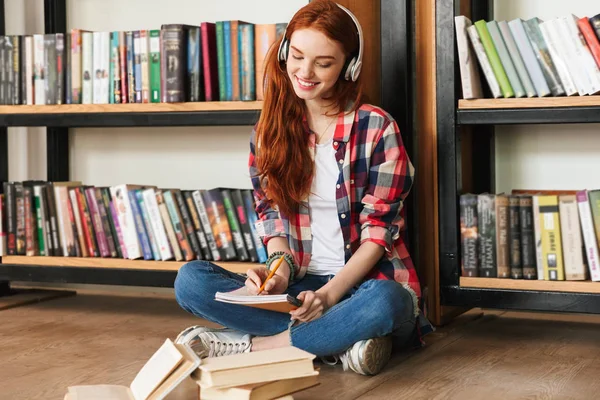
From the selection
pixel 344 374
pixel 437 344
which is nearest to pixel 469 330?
pixel 437 344

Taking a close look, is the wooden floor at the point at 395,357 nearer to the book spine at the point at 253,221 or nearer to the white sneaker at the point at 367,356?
the white sneaker at the point at 367,356

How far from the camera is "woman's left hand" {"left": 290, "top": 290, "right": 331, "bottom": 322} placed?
63.2 inches

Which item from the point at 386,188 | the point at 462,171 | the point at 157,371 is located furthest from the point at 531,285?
the point at 157,371

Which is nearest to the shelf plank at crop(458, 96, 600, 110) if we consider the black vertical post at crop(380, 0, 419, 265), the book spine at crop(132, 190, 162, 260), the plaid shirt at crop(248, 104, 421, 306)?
the black vertical post at crop(380, 0, 419, 265)

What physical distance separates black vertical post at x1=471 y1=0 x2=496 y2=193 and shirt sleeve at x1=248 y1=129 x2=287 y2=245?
24.0 inches

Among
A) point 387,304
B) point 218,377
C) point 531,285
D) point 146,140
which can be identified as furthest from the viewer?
point 146,140

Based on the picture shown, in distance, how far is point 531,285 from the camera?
6.44ft

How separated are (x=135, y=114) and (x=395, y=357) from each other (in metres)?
0.95

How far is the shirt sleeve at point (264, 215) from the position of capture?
73.4 inches

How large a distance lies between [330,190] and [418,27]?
1.64ft

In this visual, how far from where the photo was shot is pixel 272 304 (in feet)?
5.11

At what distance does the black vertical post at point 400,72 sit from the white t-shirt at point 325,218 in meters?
0.27

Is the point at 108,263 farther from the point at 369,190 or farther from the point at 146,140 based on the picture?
the point at 369,190

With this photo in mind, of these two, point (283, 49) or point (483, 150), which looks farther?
point (483, 150)
